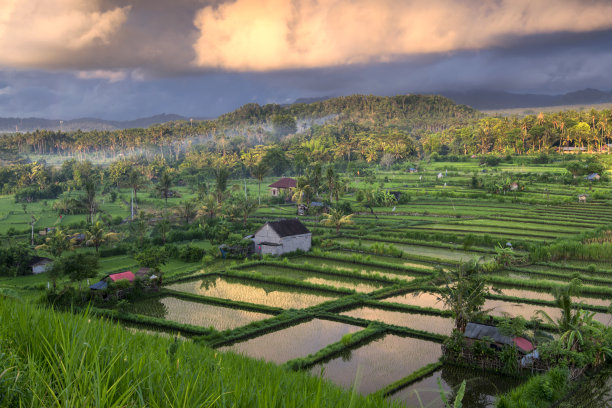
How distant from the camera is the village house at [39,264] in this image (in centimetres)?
2538

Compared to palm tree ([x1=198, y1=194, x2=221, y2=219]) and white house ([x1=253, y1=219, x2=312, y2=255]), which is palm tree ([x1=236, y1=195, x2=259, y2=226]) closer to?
palm tree ([x1=198, y1=194, x2=221, y2=219])

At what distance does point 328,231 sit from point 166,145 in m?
76.2

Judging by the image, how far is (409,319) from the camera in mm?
18234

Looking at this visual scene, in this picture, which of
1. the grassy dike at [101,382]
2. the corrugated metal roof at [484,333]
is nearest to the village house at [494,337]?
the corrugated metal roof at [484,333]

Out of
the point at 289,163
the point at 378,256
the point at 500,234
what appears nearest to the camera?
the point at 378,256

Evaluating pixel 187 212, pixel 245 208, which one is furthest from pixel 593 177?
pixel 187 212

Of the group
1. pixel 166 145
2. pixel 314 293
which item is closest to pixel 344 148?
pixel 166 145

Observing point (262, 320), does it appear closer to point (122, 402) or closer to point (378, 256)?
point (378, 256)

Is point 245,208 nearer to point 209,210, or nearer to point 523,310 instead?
point 209,210

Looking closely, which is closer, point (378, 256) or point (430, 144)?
point (378, 256)

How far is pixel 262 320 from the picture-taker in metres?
17.6

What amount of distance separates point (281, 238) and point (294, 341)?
1267 centimetres

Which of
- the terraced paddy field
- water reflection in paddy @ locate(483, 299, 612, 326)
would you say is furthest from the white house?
water reflection in paddy @ locate(483, 299, 612, 326)

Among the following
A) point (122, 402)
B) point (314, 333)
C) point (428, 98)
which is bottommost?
point (314, 333)
